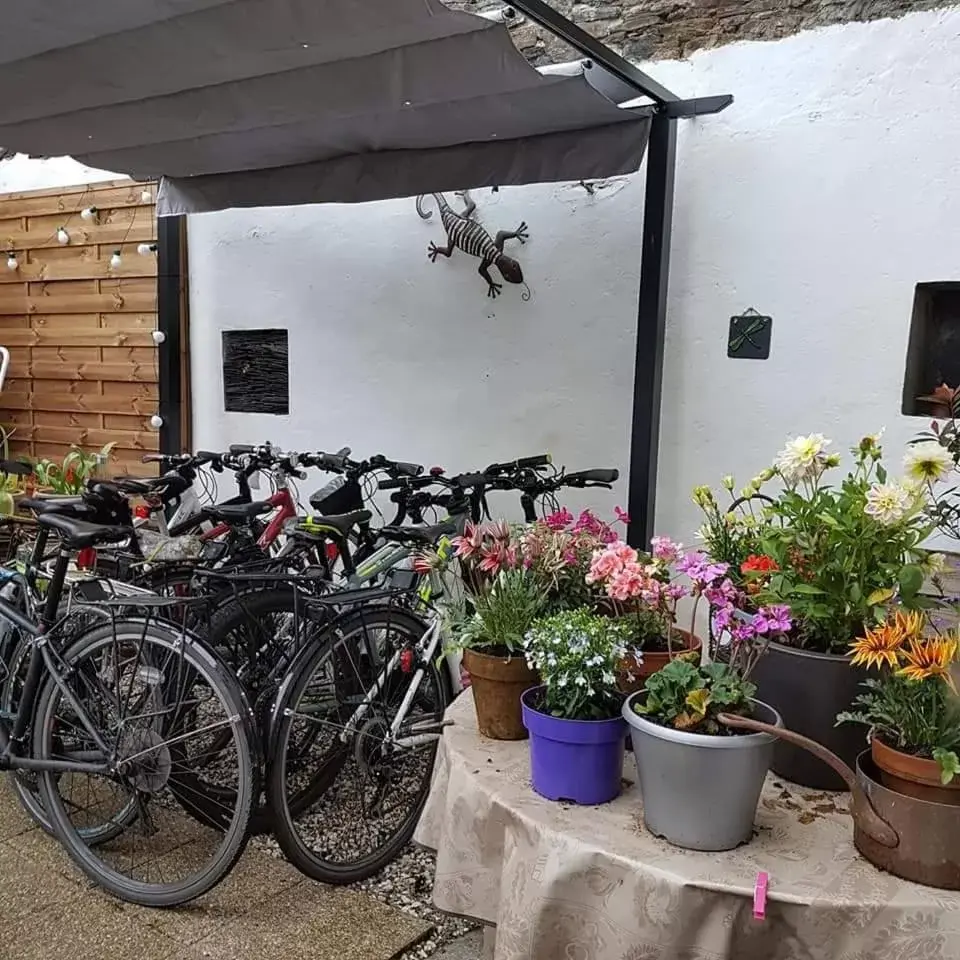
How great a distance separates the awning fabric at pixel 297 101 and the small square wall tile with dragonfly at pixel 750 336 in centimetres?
68

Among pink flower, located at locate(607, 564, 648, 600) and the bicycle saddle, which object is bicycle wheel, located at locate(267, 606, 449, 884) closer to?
the bicycle saddle

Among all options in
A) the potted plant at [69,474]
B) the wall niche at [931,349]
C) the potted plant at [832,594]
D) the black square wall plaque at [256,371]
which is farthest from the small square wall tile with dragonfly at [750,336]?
the potted plant at [69,474]

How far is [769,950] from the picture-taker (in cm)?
122

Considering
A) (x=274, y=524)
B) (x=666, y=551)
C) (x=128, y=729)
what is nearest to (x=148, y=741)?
(x=128, y=729)

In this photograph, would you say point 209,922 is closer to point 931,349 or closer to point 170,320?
point 931,349

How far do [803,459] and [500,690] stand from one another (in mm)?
701

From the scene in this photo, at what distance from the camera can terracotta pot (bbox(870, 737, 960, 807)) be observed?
48.1 inches

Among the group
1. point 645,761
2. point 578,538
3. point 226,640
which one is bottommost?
point 226,640

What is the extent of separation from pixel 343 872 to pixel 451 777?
1.04m

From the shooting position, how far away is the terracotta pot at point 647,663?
160cm

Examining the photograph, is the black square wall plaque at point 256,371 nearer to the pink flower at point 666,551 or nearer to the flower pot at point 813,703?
the pink flower at point 666,551

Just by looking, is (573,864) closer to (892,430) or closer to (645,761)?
(645,761)

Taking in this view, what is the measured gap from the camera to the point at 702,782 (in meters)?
1.29

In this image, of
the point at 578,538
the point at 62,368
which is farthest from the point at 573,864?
the point at 62,368
